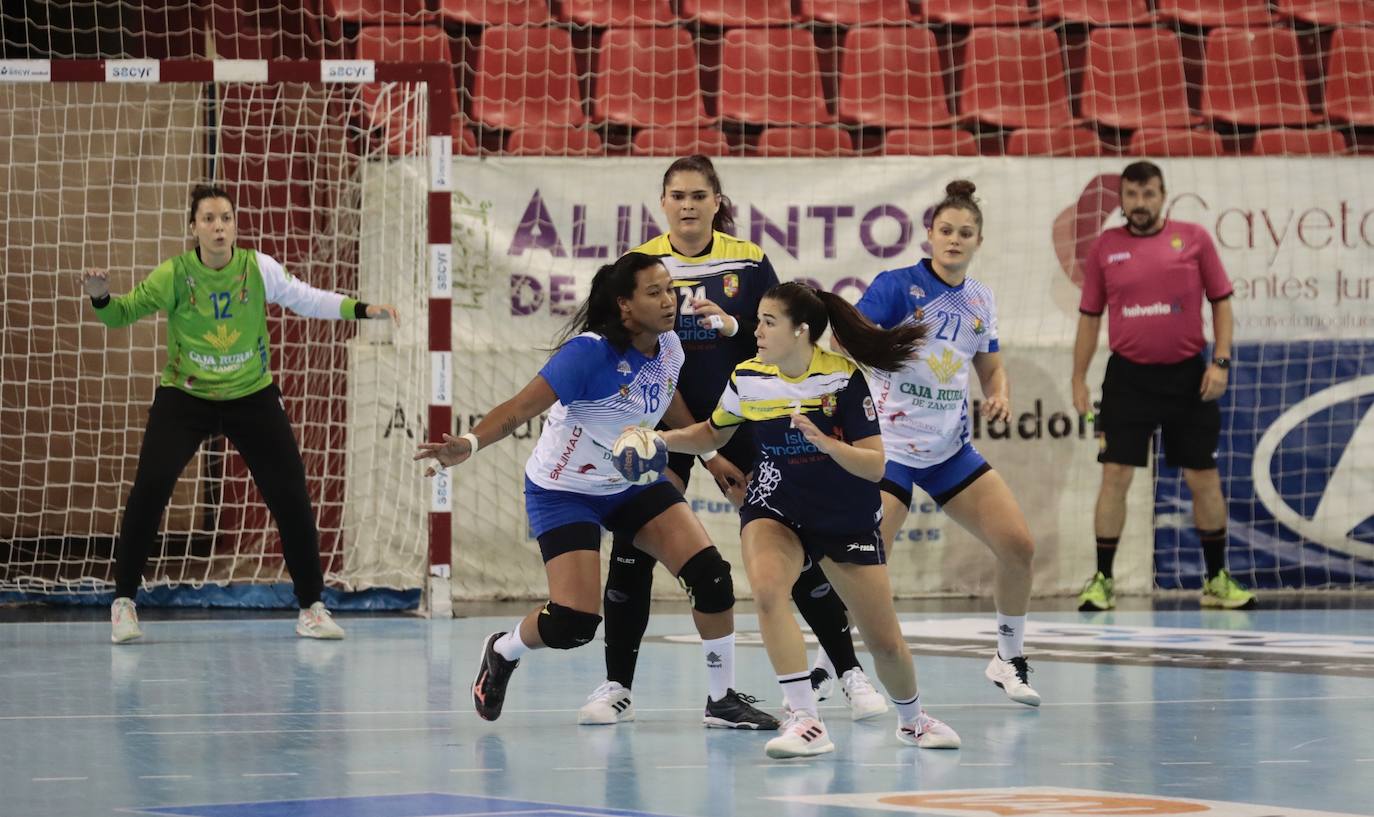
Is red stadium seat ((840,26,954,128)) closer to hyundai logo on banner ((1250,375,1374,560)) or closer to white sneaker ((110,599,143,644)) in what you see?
hyundai logo on banner ((1250,375,1374,560))

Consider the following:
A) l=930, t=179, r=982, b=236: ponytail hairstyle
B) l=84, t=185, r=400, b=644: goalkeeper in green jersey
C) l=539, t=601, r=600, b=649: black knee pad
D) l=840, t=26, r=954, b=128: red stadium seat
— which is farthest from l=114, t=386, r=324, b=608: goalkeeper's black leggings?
l=840, t=26, r=954, b=128: red stadium seat

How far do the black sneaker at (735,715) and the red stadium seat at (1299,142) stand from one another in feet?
25.2

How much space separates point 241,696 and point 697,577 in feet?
6.36

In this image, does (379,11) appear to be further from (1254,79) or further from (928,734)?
(928,734)

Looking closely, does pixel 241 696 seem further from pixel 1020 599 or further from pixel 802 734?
pixel 1020 599

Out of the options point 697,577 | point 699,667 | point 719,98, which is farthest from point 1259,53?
point 697,577

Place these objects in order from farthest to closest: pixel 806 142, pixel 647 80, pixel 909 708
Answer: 1. pixel 647 80
2. pixel 806 142
3. pixel 909 708

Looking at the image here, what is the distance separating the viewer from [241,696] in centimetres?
691

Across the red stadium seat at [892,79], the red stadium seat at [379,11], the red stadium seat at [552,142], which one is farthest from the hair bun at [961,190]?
the red stadium seat at [379,11]

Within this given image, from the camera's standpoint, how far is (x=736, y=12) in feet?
42.2

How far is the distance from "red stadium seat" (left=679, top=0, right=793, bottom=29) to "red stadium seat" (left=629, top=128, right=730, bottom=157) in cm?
100

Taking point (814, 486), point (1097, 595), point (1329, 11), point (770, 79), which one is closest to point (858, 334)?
point (814, 486)

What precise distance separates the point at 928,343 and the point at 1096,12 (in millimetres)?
6745

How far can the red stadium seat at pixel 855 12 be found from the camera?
1286 centimetres
